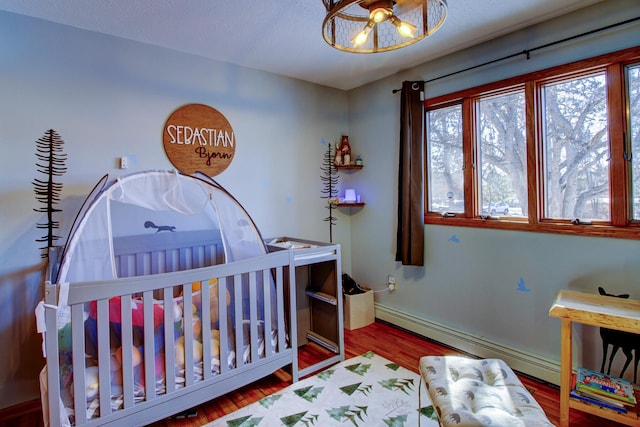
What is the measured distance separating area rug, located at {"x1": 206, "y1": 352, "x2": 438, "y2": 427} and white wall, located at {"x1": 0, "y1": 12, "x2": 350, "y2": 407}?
132 cm

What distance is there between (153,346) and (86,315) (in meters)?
0.35

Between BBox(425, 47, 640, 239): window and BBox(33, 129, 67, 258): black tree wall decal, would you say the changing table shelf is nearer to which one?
BBox(425, 47, 640, 239): window

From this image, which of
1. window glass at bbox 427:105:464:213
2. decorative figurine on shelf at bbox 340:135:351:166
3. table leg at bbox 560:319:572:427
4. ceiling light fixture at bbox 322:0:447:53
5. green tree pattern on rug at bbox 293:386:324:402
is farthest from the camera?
decorative figurine on shelf at bbox 340:135:351:166

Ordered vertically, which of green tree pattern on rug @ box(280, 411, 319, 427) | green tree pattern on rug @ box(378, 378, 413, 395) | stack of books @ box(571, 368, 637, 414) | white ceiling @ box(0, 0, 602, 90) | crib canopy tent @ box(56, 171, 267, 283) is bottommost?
green tree pattern on rug @ box(280, 411, 319, 427)

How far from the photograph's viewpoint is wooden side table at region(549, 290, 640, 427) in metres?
1.55

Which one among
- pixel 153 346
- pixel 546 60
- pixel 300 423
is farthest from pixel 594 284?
pixel 153 346

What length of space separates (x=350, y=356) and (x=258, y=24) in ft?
8.11

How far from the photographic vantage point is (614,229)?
1.89 metres

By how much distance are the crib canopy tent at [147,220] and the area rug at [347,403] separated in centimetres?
93

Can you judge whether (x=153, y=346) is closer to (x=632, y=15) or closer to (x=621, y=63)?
(x=621, y=63)

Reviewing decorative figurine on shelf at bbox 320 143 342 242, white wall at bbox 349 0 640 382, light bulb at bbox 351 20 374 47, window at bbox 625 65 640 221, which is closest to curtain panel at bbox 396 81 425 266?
white wall at bbox 349 0 640 382

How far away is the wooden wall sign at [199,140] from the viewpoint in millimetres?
2488

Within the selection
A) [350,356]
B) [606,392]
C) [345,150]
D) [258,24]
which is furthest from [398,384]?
[258,24]

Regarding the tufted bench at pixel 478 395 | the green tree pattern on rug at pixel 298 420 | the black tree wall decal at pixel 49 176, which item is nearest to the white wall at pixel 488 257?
the tufted bench at pixel 478 395
